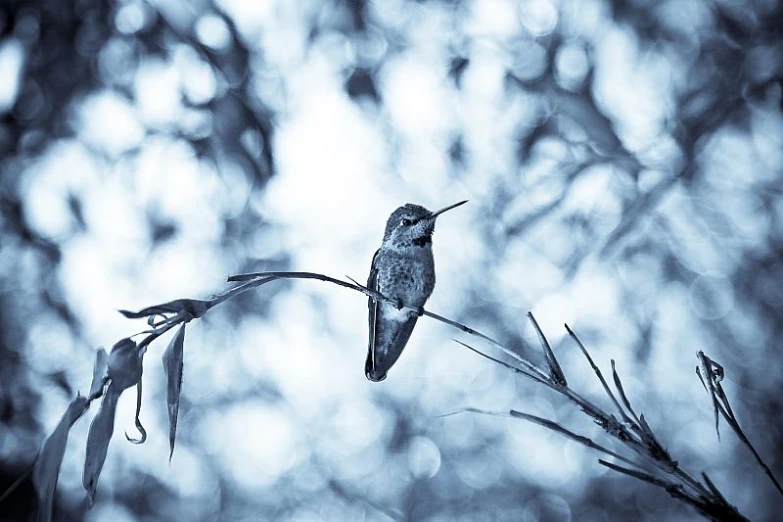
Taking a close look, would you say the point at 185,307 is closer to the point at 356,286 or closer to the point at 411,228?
the point at 356,286

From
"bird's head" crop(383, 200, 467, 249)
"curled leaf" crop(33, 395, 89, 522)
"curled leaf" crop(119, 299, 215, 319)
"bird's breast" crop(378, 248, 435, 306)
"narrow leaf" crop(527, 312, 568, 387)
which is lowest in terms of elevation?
"curled leaf" crop(33, 395, 89, 522)

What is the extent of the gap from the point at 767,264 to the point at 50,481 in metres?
5.08

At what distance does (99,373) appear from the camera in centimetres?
82

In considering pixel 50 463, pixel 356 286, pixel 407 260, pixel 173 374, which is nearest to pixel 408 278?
pixel 407 260

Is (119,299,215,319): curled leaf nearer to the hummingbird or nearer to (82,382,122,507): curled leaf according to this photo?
(82,382,122,507): curled leaf

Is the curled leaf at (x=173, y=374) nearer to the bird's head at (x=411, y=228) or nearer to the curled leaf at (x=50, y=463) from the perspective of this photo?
the curled leaf at (x=50, y=463)

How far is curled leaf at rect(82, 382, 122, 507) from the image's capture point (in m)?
0.80

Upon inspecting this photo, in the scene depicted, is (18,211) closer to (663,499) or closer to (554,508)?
(554,508)

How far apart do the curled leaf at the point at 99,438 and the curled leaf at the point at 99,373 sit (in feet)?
0.04

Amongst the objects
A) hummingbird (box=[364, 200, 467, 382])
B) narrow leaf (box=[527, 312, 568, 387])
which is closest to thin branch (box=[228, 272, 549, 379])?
narrow leaf (box=[527, 312, 568, 387])

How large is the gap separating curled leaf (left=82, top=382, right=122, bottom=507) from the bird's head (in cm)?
122

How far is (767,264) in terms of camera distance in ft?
15.6

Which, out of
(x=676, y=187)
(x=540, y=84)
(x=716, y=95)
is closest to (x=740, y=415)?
(x=676, y=187)

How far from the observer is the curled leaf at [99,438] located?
0.80 metres
